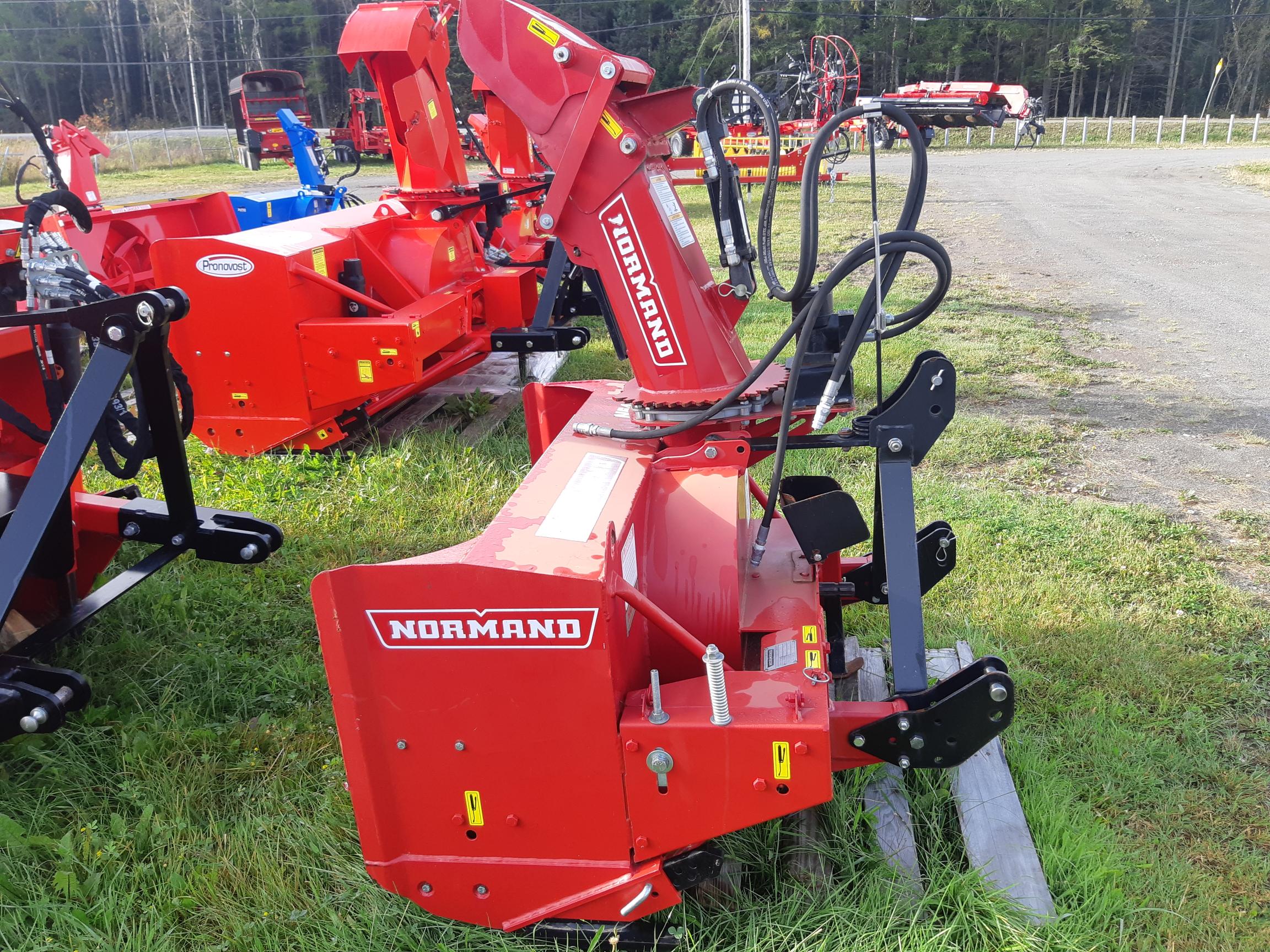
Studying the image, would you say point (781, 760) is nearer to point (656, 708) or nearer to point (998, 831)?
point (656, 708)

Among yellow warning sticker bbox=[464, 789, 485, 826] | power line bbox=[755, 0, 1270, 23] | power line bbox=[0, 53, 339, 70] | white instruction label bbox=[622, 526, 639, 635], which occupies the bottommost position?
yellow warning sticker bbox=[464, 789, 485, 826]

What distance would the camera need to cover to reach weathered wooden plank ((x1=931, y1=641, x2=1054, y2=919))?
233 centimetres

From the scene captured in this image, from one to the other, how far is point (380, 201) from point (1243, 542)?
5.21 meters

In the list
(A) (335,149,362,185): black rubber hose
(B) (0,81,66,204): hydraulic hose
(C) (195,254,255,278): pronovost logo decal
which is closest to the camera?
(B) (0,81,66,204): hydraulic hose

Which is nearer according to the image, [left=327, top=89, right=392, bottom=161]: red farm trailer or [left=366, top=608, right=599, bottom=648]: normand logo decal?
[left=366, top=608, right=599, bottom=648]: normand logo decal

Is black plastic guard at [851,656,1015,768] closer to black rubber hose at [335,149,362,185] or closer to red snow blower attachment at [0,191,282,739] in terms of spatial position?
red snow blower attachment at [0,191,282,739]

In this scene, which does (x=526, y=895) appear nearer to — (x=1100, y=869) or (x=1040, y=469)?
(x=1100, y=869)

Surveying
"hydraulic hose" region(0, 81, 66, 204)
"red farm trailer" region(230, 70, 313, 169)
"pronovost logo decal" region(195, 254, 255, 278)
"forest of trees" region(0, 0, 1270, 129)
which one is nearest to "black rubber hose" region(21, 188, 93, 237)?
"hydraulic hose" region(0, 81, 66, 204)

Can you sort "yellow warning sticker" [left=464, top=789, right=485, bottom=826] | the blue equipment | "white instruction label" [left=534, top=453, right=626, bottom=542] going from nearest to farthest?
"yellow warning sticker" [left=464, top=789, right=485, bottom=826] < "white instruction label" [left=534, top=453, right=626, bottom=542] < the blue equipment

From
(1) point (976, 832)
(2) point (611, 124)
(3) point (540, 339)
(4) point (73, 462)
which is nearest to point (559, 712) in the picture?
(1) point (976, 832)

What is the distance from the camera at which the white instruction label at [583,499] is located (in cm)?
229

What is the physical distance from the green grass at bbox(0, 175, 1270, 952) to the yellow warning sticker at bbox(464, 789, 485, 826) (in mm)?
299

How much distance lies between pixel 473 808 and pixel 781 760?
2.27 ft

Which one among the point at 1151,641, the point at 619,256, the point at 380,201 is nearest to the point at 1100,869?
the point at 1151,641
